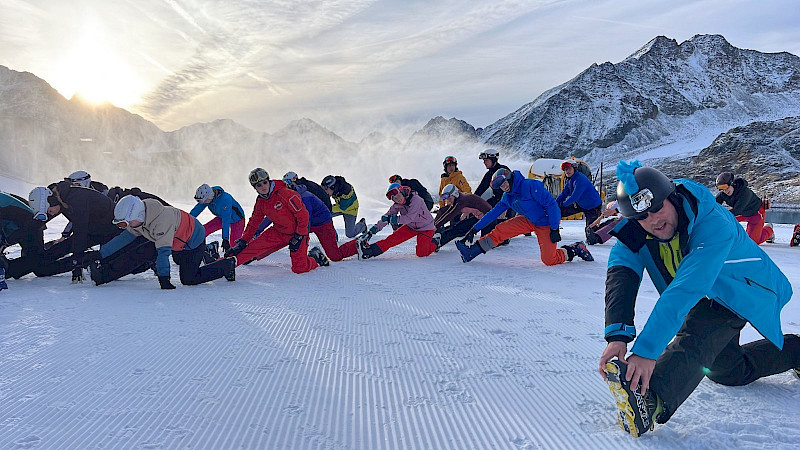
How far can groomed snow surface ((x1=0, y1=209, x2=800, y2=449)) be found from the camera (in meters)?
1.99

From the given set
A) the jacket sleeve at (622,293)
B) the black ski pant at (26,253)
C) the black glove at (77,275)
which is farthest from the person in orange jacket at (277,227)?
the jacket sleeve at (622,293)

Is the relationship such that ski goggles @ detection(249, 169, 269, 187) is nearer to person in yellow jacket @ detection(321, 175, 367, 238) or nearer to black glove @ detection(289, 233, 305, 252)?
black glove @ detection(289, 233, 305, 252)

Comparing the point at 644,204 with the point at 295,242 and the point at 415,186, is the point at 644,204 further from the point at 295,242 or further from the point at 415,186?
the point at 415,186

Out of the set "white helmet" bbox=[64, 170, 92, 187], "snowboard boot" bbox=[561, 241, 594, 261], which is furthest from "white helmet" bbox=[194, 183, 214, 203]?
"snowboard boot" bbox=[561, 241, 594, 261]

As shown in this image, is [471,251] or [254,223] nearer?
[254,223]

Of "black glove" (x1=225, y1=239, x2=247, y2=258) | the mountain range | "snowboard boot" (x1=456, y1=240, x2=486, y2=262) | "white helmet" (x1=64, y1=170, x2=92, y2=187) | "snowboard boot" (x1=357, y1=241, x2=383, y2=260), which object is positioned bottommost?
"snowboard boot" (x1=456, y1=240, x2=486, y2=262)

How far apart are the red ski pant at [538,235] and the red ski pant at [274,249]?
2483 mm

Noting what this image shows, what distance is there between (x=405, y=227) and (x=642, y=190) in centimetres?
581

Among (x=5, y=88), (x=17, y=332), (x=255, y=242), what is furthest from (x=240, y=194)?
(x=5, y=88)

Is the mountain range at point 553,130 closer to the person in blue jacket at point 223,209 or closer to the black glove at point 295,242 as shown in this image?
the person in blue jacket at point 223,209

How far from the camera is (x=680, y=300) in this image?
1.94 metres

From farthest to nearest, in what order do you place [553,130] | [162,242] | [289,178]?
[553,130]
[289,178]
[162,242]

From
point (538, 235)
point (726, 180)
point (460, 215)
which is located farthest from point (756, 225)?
point (460, 215)

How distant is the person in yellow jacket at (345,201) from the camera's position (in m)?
9.11
